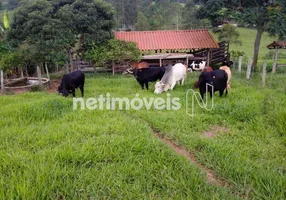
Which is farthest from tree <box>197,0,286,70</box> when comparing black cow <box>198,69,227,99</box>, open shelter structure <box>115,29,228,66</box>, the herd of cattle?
black cow <box>198,69,227,99</box>

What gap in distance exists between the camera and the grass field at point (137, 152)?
2799mm

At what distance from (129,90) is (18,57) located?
19.0 feet

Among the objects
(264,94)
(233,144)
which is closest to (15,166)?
(233,144)

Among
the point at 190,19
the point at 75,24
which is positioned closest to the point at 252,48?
the point at 190,19

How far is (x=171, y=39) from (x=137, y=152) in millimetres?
11932

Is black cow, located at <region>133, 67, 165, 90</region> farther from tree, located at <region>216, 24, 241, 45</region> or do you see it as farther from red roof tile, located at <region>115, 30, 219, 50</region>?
tree, located at <region>216, 24, 241, 45</region>

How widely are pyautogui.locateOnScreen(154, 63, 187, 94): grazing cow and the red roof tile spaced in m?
5.37

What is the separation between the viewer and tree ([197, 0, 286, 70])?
38.9ft

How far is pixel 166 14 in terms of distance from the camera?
3269 cm

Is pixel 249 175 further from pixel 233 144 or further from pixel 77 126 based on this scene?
pixel 77 126

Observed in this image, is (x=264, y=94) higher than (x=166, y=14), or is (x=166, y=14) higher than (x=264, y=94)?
(x=166, y=14)

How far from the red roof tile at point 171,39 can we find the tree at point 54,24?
117 inches

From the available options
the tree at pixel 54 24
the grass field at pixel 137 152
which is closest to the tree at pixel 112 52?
the tree at pixel 54 24

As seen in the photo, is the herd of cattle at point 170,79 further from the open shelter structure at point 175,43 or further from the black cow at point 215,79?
the open shelter structure at point 175,43
